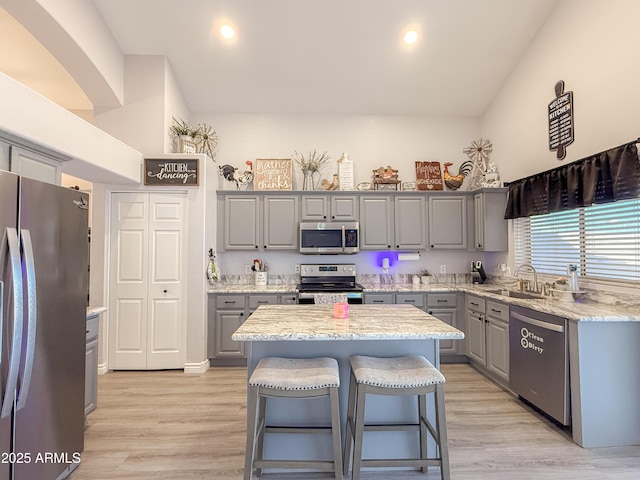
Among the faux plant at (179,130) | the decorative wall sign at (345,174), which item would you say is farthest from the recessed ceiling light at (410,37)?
the faux plant at (179,130)

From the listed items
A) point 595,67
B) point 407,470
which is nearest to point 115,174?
point 407,470

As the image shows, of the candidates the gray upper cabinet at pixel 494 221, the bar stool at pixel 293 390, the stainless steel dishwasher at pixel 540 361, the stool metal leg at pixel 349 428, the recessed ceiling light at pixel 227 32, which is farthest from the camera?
the gray upper cabinet at pixel 494 221

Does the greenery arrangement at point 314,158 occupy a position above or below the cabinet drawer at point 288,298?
above

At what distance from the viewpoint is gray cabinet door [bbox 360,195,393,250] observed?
435 centimetres

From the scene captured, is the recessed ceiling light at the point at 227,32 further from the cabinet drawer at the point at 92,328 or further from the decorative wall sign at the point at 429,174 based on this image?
the cabinet drawer at the point at 92,328

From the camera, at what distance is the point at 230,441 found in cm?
239

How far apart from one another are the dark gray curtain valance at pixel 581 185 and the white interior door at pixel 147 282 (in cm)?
395

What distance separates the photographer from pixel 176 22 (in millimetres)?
3438

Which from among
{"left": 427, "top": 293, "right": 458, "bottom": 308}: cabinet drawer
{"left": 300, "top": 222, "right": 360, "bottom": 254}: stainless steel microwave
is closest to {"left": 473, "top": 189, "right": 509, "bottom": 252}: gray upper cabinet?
{"left": 427, "top": 293, "right": 458, "bottom": 308}: cabinet drawer

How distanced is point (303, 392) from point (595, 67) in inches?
144

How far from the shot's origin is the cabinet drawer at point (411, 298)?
403cm

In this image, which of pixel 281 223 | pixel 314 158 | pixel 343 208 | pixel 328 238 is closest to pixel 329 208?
pixel 343 208

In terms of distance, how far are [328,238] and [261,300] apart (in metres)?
1.15

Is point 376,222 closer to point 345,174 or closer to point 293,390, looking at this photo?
point 345,174
